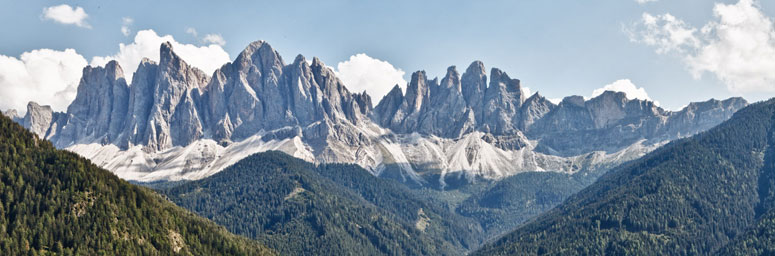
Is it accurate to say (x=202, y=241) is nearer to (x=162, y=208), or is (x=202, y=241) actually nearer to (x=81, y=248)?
(x=162, y=208)

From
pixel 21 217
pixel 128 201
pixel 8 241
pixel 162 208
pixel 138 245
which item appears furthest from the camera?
pixel 162 208

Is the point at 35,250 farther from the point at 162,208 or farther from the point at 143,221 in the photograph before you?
the point at 162,208

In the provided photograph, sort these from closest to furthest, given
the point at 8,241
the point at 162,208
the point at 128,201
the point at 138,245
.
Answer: the point at 8,241
the point at 138,245
the point at 128,201
the point at 162,208

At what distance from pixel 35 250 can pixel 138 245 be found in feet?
78.8

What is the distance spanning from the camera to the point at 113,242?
16662 centimetres

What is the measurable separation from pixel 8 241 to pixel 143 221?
3479 cm

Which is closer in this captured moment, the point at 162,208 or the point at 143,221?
the point at 143,221

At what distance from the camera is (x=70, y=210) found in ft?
550

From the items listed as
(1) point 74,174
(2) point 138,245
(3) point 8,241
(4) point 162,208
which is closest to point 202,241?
(4) point 162,208

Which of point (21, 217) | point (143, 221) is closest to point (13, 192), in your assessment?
point (21, 217)

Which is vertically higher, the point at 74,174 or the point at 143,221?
the point at 74,174

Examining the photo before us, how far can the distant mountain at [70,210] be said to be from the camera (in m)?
158

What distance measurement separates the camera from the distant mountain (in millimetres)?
158500

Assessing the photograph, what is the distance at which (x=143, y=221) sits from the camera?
180 metres
